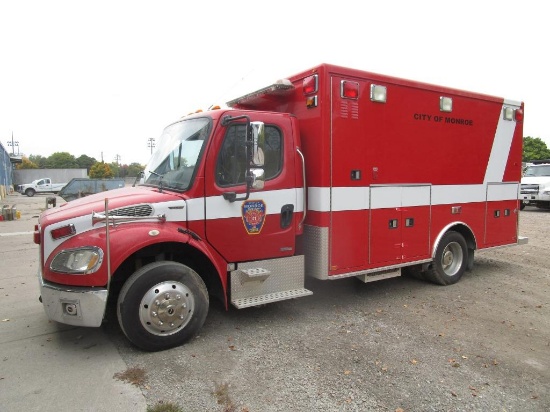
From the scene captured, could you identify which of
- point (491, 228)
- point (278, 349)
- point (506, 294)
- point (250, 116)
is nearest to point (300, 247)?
point (278, 349)

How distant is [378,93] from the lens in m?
5.19

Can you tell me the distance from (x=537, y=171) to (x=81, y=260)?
71.3 ft

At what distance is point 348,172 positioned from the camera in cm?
500

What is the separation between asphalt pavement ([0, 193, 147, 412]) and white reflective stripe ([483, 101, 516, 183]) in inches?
240

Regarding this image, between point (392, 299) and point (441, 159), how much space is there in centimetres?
220

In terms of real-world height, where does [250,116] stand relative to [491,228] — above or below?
above

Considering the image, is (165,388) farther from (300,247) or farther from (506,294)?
(506,294)

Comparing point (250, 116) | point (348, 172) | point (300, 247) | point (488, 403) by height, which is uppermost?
point (250, 116)

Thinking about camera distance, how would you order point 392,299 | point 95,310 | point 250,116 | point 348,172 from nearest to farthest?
1. point 95,310
2. point 250,116
3. point 348,172
4. point 392,299

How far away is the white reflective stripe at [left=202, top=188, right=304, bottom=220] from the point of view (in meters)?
4.33

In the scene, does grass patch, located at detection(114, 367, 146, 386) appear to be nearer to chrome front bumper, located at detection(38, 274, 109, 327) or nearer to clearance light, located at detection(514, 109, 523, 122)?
chrome front bumper, located at detection(38, 274, 109, 327)

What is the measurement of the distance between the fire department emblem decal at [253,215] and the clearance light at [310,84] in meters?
1.48

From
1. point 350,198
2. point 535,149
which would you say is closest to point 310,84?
point 350,198

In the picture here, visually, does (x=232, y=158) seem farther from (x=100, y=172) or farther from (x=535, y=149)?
(x=100, y=172)
